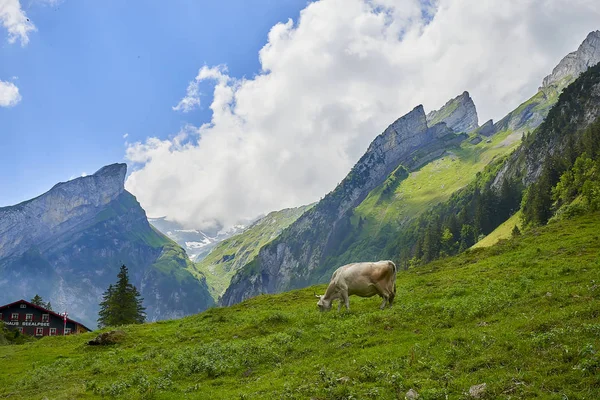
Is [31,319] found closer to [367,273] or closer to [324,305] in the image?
[324,305]

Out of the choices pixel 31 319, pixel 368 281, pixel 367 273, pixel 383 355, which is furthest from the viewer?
pixel 31 319

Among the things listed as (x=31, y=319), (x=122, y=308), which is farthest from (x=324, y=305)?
(x=31, y=319)

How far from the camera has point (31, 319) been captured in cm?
9738

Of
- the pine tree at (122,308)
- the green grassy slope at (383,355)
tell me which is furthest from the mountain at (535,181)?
the green grassy slope at (383,355)

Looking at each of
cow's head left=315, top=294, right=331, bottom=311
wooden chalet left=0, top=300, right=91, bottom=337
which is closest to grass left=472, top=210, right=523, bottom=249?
cow's head left=315, top=294, right=331, bottom=311

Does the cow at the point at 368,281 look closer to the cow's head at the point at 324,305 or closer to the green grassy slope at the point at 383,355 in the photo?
the cow's head at the point at 324,305

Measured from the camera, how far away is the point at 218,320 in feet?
125

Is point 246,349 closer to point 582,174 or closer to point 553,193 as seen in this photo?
point 582,174

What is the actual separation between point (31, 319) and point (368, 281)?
98547 millimetres

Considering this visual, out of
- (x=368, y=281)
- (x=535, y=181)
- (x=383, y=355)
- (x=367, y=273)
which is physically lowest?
(x=383, y=355)

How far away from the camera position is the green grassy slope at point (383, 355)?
12.9 metres

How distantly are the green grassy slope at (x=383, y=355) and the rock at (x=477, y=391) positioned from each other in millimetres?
169

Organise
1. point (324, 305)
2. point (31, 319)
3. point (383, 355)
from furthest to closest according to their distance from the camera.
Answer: point (31, 319) < point (324, 305) < point (383, 355)

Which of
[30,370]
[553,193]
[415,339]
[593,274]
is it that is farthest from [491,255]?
[553,193]
